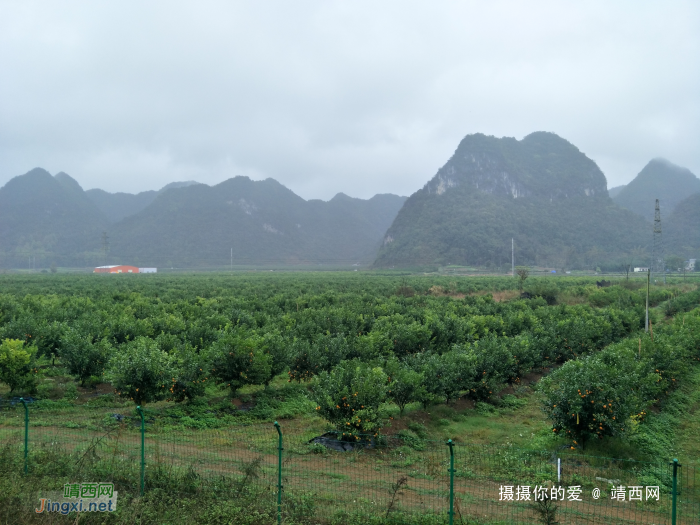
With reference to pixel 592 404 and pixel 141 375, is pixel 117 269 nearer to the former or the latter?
pixel 141 375

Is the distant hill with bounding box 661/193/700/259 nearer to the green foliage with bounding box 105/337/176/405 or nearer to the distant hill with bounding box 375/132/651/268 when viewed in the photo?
the distant hill with bounding box 375/132/651/268

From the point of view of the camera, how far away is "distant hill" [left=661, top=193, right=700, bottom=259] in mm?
139750

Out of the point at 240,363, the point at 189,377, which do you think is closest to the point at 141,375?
the point at 189,377

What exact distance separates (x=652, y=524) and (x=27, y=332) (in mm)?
22235

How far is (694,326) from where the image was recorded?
27500 millimetres

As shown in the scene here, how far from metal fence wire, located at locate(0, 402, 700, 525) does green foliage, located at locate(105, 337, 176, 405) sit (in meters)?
0.75

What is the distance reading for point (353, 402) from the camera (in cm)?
1238

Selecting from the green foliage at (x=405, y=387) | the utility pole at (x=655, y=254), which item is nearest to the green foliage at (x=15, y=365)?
the green foliage at (x=405, y=387)

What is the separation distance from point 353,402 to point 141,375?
21.7 ft

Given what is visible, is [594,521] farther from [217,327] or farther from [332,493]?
[217,327]

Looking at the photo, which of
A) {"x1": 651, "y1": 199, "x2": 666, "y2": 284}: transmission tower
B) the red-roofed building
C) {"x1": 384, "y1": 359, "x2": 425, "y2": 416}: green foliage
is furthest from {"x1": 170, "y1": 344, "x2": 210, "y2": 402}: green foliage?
the red-roofed building

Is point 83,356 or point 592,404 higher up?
point 83,356

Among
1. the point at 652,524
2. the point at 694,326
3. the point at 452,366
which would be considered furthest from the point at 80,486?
the point at 694,326

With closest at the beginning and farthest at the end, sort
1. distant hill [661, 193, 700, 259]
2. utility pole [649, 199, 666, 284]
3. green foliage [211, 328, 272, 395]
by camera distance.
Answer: green foliage [211, 328, 272, 395] → utility pole [649, 199, 666, 284] → distant hill [661, 193, 700, 259]
